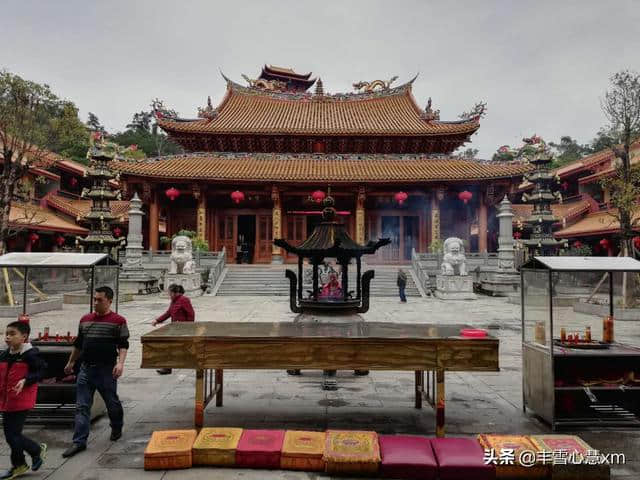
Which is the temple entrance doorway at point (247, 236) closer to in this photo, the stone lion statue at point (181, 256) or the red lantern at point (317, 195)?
the red lantern at point (317, 195)

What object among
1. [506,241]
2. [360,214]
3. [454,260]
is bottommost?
[454,260]

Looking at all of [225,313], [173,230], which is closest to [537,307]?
[225,313]

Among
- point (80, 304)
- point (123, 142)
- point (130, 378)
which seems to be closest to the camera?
point (130, 378)

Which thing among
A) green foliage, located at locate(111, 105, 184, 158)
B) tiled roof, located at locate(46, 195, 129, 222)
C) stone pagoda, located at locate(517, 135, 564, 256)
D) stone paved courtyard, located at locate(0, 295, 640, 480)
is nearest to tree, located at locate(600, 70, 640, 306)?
stone pagoda, located at locate(517, 135, 564, 256)

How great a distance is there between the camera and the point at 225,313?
13.1 meters

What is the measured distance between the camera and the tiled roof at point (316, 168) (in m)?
22.7

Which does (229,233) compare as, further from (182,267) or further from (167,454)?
(167,454)

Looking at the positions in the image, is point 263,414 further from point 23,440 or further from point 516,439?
point 516,439

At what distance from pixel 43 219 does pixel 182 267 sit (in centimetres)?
1036

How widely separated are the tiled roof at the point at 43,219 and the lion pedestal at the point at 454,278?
794 inches

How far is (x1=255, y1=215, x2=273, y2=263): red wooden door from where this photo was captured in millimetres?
25000

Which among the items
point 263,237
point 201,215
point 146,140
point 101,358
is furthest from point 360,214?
point 146,140

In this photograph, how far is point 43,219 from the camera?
2306 cm

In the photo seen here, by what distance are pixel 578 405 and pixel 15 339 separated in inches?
227
